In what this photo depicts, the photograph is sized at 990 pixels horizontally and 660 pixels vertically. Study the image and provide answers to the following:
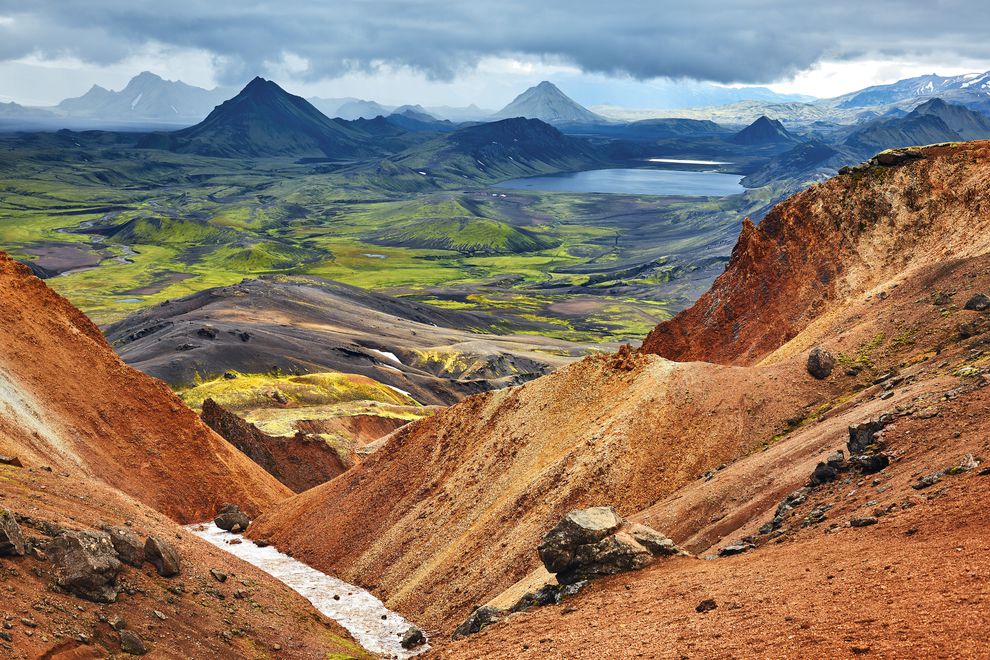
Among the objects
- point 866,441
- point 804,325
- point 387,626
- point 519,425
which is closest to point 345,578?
point 387,626

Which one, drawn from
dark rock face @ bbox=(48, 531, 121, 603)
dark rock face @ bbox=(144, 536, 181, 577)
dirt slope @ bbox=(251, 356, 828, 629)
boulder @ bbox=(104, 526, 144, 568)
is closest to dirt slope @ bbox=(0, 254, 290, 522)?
dirt slope @ bbox=(251, 356, 828, 629)

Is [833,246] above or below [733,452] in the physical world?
above

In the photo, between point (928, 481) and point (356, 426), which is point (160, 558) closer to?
point (928, 481)

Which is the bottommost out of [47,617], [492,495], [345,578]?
[345,578]

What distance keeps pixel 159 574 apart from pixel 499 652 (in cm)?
1846

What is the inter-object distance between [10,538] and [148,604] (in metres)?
6.72

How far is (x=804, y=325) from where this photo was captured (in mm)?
75125

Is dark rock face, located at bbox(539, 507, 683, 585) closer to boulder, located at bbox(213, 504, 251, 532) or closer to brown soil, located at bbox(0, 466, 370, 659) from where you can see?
brown soil, located at bbox(0, 466, 370, 659)

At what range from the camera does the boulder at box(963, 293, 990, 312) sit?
→ 176 ft

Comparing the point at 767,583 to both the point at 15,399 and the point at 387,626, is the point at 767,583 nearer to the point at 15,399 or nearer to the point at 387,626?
the point at 387,626

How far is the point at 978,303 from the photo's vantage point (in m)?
54.0

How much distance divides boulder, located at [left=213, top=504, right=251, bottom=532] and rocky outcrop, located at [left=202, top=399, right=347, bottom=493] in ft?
60.1

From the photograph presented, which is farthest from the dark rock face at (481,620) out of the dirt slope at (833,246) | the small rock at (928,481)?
the dirt slope at (833,246)

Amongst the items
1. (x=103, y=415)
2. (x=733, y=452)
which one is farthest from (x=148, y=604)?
(x=103, y=415)
